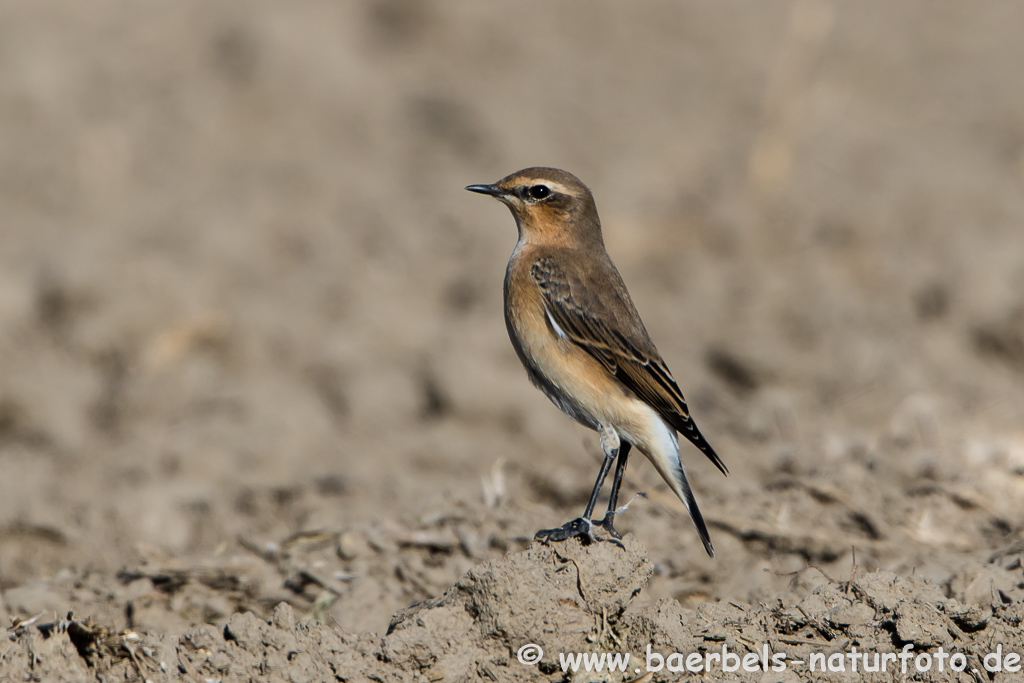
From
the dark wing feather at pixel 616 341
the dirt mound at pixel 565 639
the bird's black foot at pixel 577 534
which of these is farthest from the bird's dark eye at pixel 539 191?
the dirt mound at pixel 565 639

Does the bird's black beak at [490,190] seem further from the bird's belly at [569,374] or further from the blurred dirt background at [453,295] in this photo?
the blurred dirt background at [453,295]

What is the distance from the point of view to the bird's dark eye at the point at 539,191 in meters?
6.10

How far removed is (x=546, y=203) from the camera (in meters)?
Result: 6.16

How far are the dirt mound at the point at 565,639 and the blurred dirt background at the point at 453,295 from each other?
6 cm

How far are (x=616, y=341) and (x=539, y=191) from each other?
101 cm

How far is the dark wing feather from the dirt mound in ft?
3.19

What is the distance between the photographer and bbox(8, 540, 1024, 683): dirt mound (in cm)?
449

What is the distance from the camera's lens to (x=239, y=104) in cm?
1370

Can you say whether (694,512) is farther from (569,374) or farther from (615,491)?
(569,374)

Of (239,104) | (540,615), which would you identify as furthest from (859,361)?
(239,104)

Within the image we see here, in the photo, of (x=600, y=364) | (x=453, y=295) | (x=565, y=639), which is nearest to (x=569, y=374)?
(x=600, y=364)

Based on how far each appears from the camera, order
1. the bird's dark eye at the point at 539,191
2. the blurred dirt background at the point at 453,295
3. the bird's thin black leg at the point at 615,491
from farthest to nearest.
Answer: the blurred dirt background at the point at 453,295
the bird's dark eye at the point at 539,191
the bird's thin black leg at the point at 615,491

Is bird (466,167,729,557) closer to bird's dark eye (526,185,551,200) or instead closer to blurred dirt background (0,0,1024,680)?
bird's dark eye (526,185,551,200)

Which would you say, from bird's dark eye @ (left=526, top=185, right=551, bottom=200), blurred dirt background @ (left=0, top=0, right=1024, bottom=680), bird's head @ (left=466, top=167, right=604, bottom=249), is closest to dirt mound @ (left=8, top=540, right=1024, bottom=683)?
blurred dirt background @ (left=0, top=0, right=1024, bottom=680)
